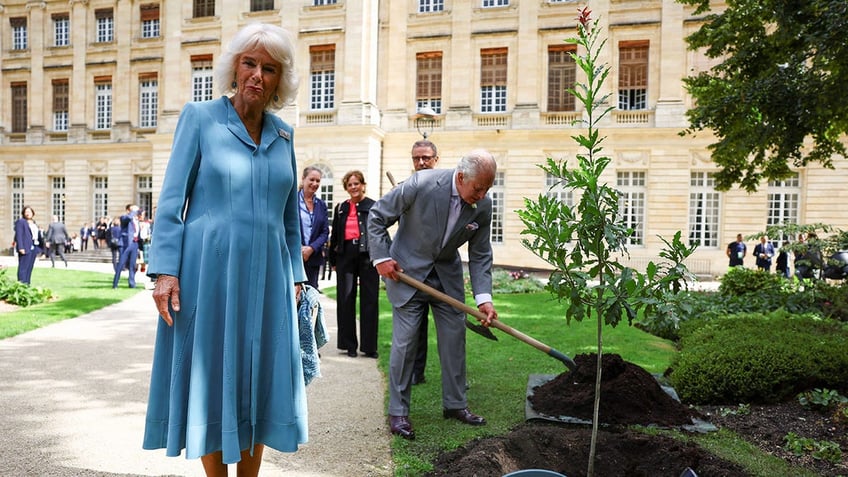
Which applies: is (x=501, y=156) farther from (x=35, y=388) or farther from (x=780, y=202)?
(x=35, y=388)

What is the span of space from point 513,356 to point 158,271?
5.27m

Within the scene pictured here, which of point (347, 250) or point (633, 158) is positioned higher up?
point (633, 158)

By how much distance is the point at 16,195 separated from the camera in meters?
33.7

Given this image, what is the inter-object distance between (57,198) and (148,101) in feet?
25.4

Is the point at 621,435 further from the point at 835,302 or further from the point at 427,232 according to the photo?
the point at 835,302

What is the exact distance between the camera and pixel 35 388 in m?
5.40

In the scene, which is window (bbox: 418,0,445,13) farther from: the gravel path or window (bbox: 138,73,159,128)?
the gravel path

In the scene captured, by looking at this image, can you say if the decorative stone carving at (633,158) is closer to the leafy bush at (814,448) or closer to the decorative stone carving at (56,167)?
the leafy bush at (814,448)

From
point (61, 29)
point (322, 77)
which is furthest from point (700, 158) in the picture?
point (61, 29)

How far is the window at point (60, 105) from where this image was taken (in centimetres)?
3312

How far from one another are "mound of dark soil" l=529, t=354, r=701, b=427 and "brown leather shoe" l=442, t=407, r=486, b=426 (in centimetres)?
44

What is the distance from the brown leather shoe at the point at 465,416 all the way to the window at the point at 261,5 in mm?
27849

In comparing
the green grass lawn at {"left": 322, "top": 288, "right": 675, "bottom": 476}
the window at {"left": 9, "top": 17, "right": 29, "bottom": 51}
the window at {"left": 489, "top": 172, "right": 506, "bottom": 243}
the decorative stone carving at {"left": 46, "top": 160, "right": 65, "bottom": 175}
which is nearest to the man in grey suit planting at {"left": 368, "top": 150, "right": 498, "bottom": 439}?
the green grass lawn at {"left": 322, "top": 288, "right": 675, "bottom": 476}

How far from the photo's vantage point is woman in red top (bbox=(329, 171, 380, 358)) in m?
6.92
